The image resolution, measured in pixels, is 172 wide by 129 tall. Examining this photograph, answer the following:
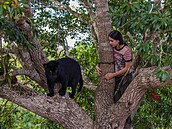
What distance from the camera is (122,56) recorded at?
3.36 m

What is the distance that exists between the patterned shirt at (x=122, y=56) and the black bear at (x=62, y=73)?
52 cm

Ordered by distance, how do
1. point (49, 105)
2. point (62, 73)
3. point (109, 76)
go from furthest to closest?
point (62, 73)
point (49, 105)
point (109, 76)

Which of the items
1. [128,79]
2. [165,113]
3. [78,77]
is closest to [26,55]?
[78,77]

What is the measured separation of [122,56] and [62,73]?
0.65 m

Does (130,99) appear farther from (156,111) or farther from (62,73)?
(156,111)

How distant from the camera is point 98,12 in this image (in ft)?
11.0

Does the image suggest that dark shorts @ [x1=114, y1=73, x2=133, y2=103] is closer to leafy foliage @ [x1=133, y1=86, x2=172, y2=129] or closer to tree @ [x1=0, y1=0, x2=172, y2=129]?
tree @ [x1=0, y1=0, x2=172, y2=129]

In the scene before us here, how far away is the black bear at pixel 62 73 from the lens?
3506mm

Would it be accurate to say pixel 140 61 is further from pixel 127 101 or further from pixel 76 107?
pixel 76 107

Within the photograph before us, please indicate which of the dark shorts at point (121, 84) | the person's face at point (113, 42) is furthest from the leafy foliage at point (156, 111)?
the person's face at point (113, 42)

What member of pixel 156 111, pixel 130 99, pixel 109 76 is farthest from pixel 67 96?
pixel 156 111

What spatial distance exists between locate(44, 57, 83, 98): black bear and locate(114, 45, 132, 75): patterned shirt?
0.52m

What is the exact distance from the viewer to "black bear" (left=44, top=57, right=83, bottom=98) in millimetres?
3506

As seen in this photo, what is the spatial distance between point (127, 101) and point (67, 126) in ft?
2.23
